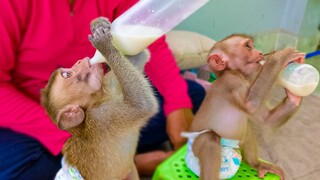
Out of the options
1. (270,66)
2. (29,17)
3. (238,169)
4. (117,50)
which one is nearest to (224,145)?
(238,169)

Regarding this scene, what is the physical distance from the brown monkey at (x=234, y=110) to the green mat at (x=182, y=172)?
16mm

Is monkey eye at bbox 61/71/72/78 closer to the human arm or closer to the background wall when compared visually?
the background wall

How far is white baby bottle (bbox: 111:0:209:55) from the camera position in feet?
1.77

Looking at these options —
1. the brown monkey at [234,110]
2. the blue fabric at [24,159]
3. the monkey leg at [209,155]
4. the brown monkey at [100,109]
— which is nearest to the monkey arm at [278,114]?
the brown monkey at [234,110]

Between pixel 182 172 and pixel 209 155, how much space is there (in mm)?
136

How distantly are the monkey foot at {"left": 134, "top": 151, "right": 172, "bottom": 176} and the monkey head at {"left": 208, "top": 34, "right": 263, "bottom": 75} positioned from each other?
0.55 metres

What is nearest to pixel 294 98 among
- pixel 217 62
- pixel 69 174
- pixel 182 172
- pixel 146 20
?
pixel 217 62

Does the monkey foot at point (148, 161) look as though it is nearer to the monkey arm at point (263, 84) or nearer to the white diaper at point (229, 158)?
the white diaper at point (229, 158)

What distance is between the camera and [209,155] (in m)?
0.79

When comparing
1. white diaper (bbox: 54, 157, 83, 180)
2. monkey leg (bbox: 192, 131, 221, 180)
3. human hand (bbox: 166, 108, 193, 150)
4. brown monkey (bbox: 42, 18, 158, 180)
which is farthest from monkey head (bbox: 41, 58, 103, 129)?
human hand (bbox: 166, 108, 193, 150)

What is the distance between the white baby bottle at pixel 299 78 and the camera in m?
0.55

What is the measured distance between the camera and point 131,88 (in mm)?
705

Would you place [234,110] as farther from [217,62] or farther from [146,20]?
[146,20]

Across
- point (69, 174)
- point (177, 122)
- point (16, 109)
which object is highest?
point (16, 109)
